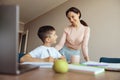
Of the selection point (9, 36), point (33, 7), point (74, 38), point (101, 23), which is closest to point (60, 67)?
point (9, 36)

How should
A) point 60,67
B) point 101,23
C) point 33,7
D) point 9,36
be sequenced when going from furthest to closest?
1. point 101,23
2. point 33,7
3. point 60,67
4. point 9,36

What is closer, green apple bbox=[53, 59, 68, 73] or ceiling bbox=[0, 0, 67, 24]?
green apple bbox=[53, 59, 68, 73]

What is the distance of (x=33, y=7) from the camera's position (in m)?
3.66

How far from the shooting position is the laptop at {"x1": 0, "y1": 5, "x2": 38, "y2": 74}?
850mm

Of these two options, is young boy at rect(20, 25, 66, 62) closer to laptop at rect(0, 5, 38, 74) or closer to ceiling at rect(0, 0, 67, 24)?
laptop at rect(0, 5, 38, 74)

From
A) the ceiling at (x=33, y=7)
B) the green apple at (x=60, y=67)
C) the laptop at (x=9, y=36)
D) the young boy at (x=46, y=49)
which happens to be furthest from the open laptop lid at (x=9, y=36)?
the ceiling at (x=33, y=7)

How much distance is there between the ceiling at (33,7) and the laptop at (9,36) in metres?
2.35

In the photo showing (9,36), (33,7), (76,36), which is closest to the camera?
(9,36)

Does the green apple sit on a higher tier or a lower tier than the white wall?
lower

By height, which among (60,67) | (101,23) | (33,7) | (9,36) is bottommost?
(60,67)

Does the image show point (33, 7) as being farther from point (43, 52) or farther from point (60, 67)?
point (60, 67)

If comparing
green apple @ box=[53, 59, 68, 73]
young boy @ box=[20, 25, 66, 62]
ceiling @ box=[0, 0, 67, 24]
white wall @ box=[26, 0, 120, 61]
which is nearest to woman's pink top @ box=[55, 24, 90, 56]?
young boy @ box=[20, 25, 66, 62]

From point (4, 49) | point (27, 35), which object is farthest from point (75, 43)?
point (27, 35)

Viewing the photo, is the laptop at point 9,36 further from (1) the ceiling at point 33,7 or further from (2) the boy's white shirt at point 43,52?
(1) the ceiling at point 33,7
